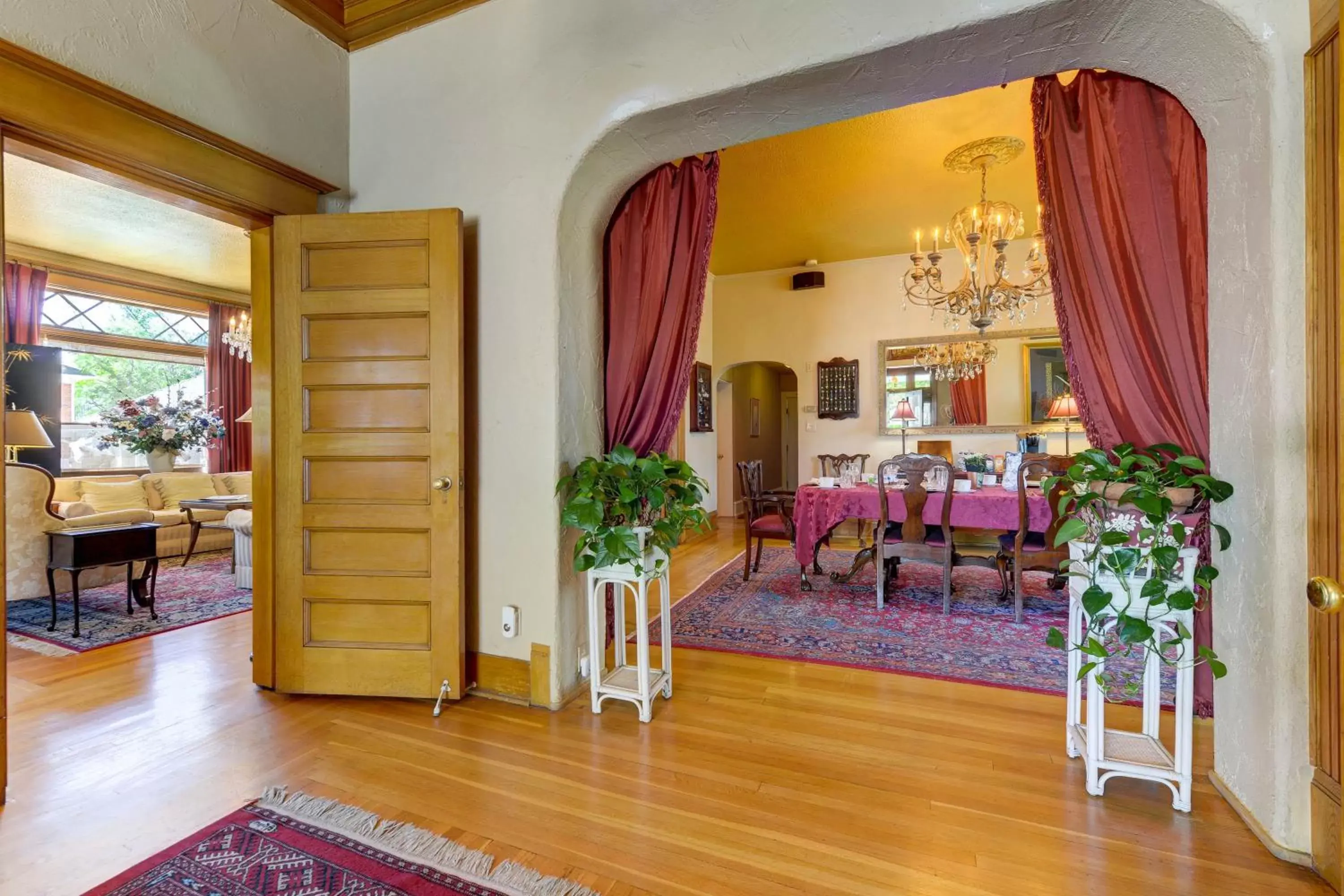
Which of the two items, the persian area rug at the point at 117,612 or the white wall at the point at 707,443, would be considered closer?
the persian area rug at the point at 117,612

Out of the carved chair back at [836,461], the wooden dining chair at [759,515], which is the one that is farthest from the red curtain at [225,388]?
the carved chair back at [836,461]

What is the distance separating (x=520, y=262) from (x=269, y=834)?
2.15 metres

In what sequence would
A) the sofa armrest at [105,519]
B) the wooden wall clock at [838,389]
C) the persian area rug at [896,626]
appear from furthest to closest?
the wooden wall clock at [838,389]
the sofa armrest at [105,519]
the persian area rug at [896,626]

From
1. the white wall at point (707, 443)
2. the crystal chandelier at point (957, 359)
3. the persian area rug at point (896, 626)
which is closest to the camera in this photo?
the persian area rug at point (896, 626)

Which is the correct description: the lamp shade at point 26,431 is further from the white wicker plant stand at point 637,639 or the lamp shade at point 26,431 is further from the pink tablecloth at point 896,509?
the pink tablecloth at point 896,509

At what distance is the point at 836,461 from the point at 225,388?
7553mm

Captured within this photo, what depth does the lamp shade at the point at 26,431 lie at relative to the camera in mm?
4152

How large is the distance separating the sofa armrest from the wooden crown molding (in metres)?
3.48

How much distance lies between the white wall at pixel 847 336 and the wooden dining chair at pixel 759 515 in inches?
82.2

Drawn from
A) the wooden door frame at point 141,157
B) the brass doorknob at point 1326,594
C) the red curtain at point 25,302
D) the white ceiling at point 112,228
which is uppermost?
the white ceiling at point 112,228

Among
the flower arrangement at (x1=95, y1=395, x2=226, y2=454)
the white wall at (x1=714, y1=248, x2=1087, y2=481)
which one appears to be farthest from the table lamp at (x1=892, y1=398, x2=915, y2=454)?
the flower arrangement at (x1=95, y1=395, x2=226, y2=454)

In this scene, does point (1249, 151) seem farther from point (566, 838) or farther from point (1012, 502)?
point (566, 838)

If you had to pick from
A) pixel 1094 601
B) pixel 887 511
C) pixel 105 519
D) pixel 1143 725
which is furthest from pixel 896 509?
pixel 105 519

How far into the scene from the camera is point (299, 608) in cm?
253
